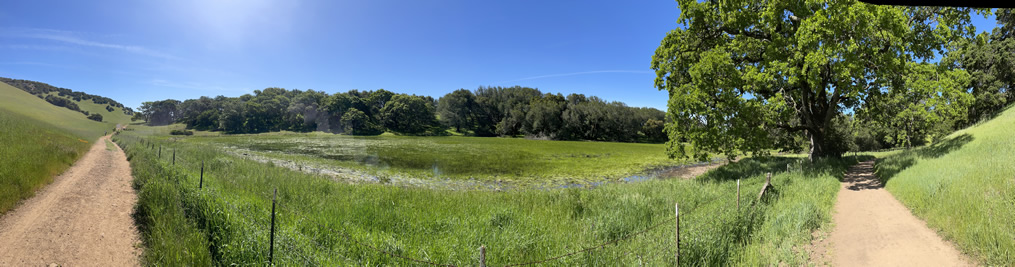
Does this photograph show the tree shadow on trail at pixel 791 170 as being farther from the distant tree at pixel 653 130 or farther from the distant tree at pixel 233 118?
the distant tree at pixel 233 118

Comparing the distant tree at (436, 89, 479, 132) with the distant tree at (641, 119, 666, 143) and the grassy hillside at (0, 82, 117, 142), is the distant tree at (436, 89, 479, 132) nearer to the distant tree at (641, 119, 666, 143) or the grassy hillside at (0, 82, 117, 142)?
the distant tree at (641, 119, 666, 143)

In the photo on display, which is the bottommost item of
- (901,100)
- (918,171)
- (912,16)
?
(918,171)

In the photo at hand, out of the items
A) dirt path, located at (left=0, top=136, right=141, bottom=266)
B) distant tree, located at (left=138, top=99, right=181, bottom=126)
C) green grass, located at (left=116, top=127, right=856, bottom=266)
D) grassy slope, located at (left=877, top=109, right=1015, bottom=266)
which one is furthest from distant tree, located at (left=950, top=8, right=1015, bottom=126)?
distant tree, located at (left=138, top=99, right=181, bottom=126)

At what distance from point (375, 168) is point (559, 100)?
88910mm

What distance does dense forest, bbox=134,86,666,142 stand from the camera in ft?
→ 308

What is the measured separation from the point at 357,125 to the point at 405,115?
14848 mm

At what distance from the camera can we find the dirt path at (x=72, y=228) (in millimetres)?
6848

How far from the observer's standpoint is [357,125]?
105 metres

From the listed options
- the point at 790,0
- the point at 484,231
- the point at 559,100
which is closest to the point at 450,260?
the point at 484,231

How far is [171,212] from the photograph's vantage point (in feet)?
26.5

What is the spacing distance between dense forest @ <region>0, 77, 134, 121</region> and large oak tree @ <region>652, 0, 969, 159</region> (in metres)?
139

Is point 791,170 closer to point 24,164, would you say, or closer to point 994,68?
point 24,164

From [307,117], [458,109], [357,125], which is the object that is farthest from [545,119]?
[307,117]

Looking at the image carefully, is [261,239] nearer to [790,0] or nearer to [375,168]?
[375,168]
